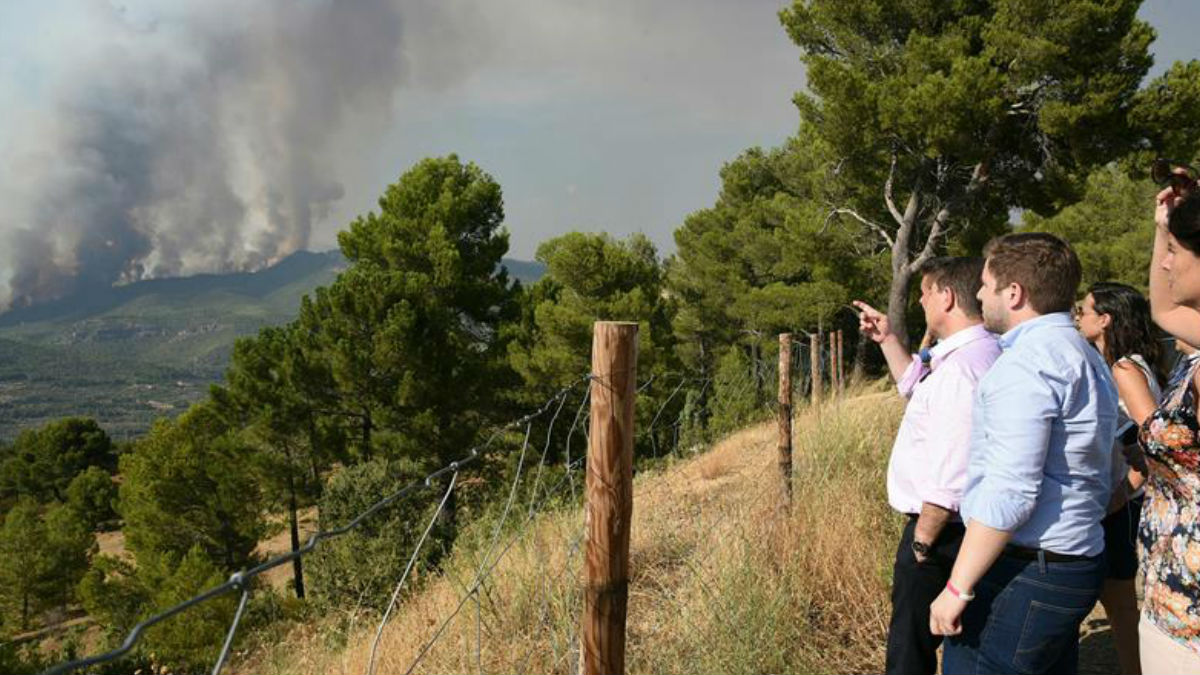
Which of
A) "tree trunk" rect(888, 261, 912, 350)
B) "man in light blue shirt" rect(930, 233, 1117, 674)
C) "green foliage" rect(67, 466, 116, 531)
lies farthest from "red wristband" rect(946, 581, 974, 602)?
"green foliage" rect(67, 466, 116, 531)

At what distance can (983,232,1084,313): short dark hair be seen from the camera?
1604 millimetres

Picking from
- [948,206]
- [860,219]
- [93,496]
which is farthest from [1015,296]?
[93,496]

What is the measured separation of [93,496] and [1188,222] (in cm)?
5477

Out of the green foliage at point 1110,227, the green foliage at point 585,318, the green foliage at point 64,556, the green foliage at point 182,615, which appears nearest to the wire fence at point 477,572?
the green foliage at point 585,318

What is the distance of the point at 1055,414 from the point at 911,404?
20.9 inches

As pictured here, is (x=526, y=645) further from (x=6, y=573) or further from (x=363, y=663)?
(x=6, y=573)

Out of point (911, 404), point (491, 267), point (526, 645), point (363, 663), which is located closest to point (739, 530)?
point (526, 645)

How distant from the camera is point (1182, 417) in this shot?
4.47ft

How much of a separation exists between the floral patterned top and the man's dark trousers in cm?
46

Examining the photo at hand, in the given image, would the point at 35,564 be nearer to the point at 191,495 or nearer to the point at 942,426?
the point at 191,495

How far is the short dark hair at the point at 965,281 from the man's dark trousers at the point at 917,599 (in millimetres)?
597

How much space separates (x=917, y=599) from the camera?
192 cm

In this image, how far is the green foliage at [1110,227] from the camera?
16922 millimetres

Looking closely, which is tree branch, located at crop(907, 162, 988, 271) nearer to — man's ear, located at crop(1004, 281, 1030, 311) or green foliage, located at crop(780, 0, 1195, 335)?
green foliage, located at crop(780, 0, 1195, 335)
